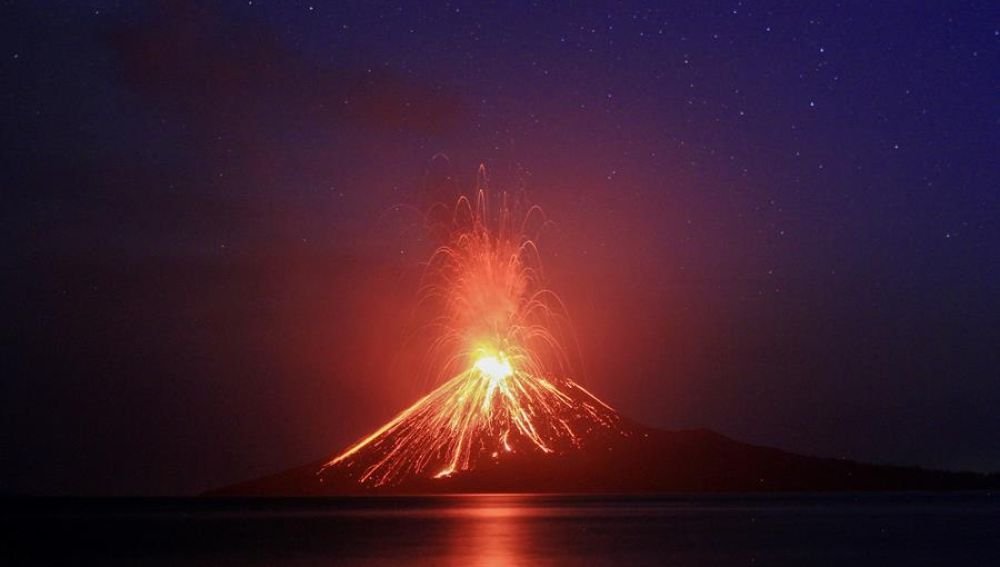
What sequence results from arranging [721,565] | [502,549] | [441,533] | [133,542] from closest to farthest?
[721,565] → [502,549] → [133,542] → [441,533]

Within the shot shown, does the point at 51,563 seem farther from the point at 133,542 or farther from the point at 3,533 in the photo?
the point at 3,533

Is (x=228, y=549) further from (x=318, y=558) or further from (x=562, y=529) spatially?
(x=562, y=529)

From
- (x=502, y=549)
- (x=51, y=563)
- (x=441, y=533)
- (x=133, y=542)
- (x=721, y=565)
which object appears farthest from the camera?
(x=441, y=533)

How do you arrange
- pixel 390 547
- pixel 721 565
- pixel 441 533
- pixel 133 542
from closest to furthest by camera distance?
pixel 721 565 < pixel 390 547 < pixel 133 542 < pixel 441 533

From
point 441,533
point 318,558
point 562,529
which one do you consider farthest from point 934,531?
point 318,558

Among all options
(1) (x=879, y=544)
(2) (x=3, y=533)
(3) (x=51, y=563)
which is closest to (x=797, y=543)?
(1) (x=879, y=544)

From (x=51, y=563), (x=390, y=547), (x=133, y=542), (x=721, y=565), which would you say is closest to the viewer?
(x=721, y=565)

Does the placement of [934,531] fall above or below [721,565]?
above

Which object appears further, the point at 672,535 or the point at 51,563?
the point at 672,535

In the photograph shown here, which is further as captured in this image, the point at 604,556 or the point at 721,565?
the point at 604,556

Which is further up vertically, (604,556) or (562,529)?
(562,529)
